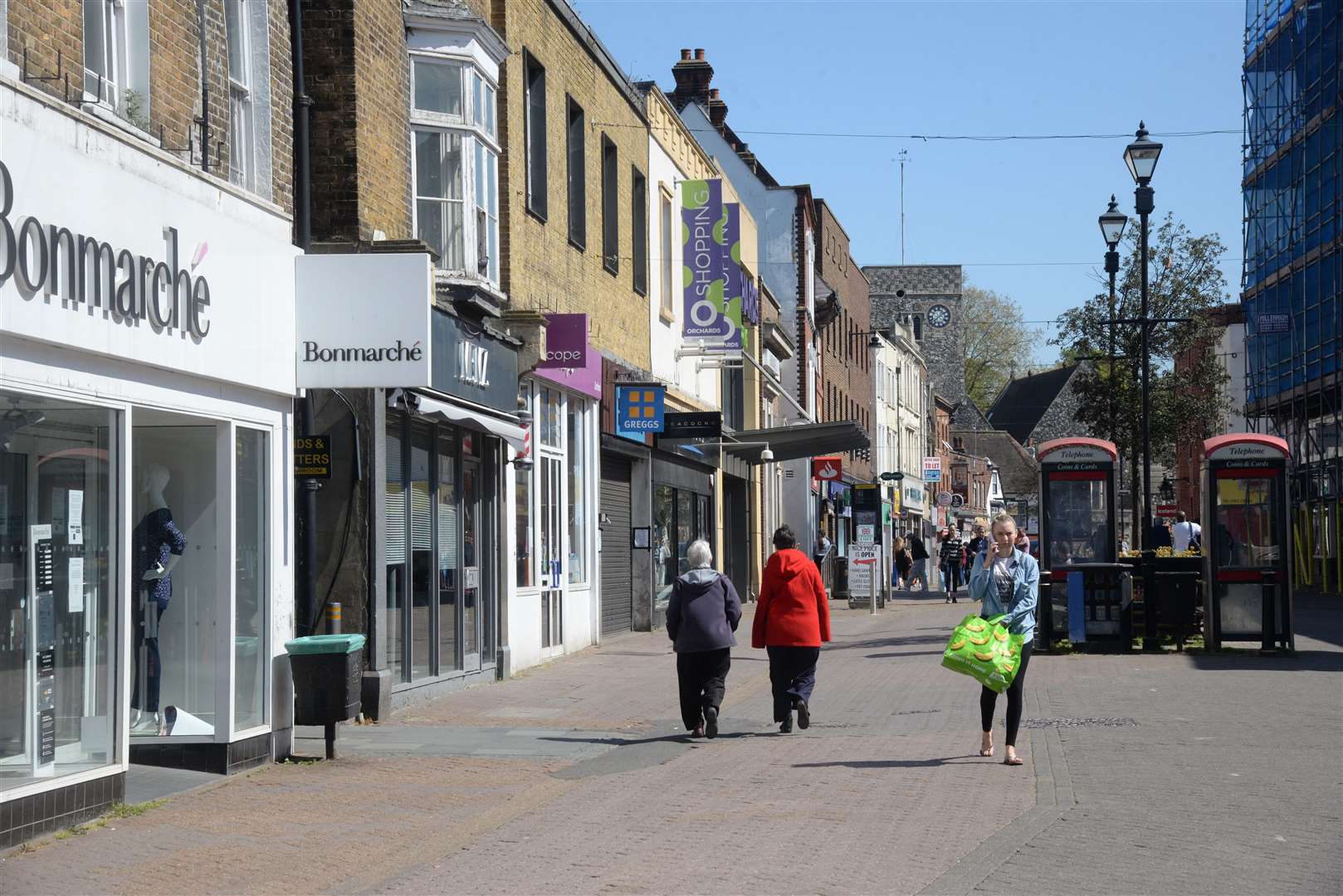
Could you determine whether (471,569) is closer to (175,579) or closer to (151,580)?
(175,579)

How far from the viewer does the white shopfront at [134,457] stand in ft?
29.2

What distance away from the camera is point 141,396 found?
399 inches

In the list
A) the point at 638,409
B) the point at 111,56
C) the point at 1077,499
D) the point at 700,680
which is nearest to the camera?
the point at 111,56

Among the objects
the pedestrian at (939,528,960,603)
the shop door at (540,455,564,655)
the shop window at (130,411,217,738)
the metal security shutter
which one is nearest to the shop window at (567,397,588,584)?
the shop door at (540,455,564,655)

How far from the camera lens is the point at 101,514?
9.84 meters

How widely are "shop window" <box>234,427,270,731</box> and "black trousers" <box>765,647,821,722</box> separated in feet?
13.9

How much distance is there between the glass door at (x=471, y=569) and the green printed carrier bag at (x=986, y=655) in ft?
23.3

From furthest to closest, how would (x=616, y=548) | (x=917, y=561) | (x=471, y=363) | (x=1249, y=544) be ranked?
(x=917, y=561)
(x=616, y=548)
(x=1249, y=544)
(x=471, y=363)

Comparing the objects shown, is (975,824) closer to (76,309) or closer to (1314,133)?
(76,309)

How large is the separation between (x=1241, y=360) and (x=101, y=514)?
6673cm

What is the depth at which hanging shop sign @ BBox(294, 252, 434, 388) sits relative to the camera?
12.6 m

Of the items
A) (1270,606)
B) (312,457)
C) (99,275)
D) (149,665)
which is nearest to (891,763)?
(149,665)

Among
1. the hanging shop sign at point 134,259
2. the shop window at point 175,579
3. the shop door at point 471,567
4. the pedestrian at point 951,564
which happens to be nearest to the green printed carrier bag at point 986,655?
the shop window at point 175,579

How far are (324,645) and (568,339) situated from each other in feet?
28.1
